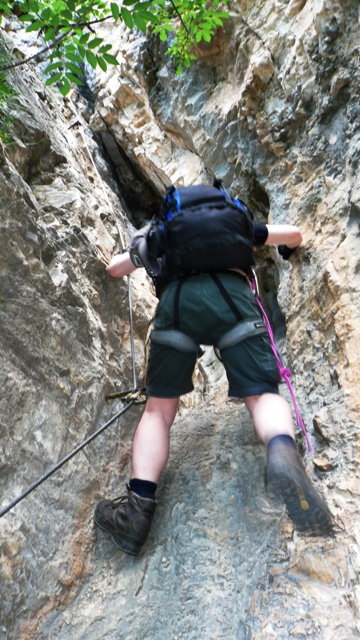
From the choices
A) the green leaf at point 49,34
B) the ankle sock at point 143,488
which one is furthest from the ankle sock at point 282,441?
the green leaf at point 49,34

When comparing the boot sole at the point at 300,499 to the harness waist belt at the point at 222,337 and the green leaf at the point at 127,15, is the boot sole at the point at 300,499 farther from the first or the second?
the green leaf at the point at 127,15

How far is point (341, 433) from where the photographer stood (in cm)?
215

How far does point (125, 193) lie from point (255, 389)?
829cm

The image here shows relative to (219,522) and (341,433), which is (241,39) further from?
(219,522)

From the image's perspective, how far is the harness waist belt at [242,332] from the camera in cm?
229

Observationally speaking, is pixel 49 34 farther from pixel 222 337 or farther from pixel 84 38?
pixel 222 337

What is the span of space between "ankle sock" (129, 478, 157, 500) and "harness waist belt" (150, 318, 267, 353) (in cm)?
72

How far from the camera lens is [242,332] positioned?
229 centimetres

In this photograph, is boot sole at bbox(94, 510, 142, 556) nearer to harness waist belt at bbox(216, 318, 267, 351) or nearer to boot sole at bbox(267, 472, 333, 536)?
boot sole at bbox(267, 472, 333, 536)

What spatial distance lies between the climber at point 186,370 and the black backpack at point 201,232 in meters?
0.08

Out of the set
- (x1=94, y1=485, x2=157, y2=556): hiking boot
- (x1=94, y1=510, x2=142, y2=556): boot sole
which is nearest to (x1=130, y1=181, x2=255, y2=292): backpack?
(x1=94, y1=485, x2=157, y2=556): hiking boot

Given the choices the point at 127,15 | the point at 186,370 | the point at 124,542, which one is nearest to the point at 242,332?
the point at 186,370

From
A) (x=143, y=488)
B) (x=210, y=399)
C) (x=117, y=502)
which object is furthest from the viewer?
(x=210, y=399)

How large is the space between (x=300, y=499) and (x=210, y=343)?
996mm
